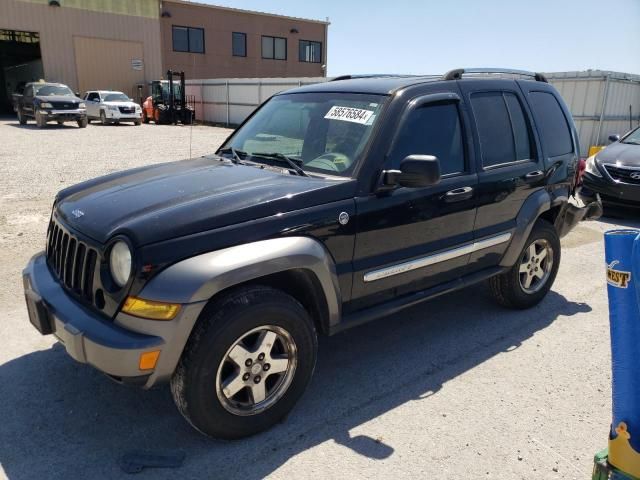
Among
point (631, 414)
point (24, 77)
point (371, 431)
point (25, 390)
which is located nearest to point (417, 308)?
point (371, 431)

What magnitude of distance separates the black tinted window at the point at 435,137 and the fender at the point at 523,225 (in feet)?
2.79

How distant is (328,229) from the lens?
304cm

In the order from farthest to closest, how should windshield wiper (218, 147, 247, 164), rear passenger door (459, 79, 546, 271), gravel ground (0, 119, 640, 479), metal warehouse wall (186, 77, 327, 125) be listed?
1. metal warehouse wall (186, 77, 327, 125)
2. rear passenger door (459, 79, 546, 271)
3. windshield wiper (218, 147, 247, 164)
4. gravel ground (0, 119, 640, 479)

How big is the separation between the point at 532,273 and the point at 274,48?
39.9 m

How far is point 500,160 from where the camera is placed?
416cm

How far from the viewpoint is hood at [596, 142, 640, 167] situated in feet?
27.7

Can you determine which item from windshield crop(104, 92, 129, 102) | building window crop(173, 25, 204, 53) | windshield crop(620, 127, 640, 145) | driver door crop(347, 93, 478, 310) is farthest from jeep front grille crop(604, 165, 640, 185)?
building window crop(173, 25, 204, 53)

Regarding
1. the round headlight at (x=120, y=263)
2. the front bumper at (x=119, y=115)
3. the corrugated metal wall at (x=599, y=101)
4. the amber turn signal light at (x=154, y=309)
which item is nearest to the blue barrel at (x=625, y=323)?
the amber turn signal light at (x=154, y=309)

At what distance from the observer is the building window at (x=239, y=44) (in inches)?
1529

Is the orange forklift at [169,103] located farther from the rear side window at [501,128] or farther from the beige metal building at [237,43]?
the rear side window at [501,128]

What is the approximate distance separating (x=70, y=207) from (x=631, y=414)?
311 centimetres

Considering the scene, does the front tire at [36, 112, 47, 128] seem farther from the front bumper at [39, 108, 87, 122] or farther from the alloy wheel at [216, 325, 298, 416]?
the alloy wheel at [216, 325, 298, 416]

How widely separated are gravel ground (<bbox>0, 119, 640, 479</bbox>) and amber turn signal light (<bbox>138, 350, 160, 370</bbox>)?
1.93 ft

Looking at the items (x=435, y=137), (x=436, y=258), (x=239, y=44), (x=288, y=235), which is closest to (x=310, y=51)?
(x=239, y=44)
